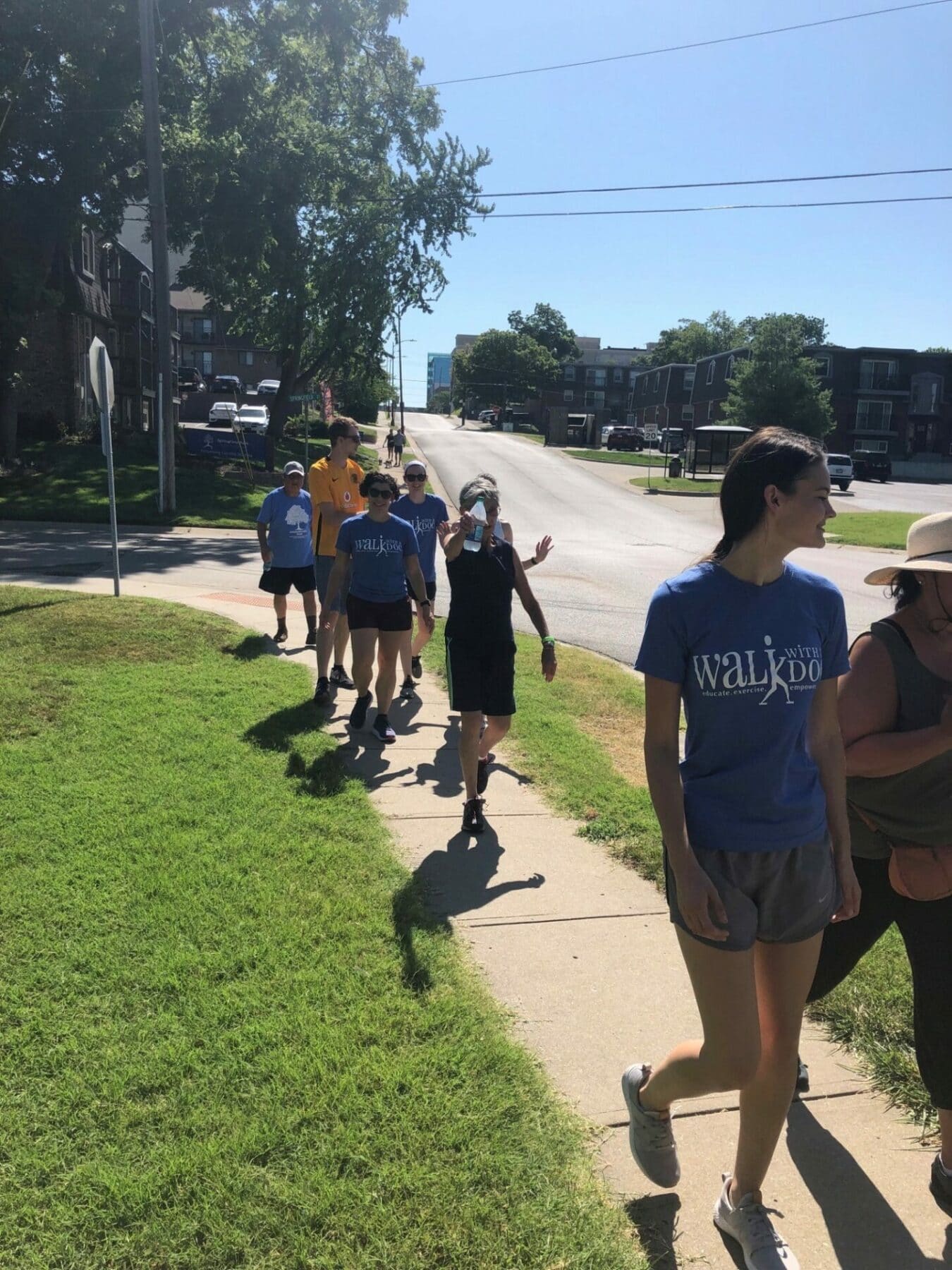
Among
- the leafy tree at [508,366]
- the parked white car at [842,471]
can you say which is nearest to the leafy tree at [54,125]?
the parked white car at [842,471]

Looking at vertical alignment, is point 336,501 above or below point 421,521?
above

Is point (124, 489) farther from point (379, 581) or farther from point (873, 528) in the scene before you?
point (873, 528)

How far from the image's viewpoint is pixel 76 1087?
2.73m

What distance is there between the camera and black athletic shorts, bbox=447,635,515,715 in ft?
16.2

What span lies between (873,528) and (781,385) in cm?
3376

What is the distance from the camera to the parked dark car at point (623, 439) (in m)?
66.1

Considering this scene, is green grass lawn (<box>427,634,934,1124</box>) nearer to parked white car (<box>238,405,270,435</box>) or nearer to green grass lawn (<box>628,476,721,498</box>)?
green grass lawn (<box>628,476,721,498</box>)

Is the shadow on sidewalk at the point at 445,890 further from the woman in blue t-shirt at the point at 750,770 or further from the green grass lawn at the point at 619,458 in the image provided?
the green grass lawn at the point at 619,458

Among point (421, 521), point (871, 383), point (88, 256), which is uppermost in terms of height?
point (88, 256)

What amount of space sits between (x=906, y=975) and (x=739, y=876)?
196 cm

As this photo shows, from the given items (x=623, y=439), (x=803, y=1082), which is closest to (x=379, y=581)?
(x=803, y=1082)

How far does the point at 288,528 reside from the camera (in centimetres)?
860

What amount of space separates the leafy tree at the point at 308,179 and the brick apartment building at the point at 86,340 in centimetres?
322

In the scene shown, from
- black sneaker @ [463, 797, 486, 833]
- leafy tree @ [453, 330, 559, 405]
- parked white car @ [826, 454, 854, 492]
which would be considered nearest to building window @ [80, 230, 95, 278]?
parked white car @ [826, 454, 854, 492]
